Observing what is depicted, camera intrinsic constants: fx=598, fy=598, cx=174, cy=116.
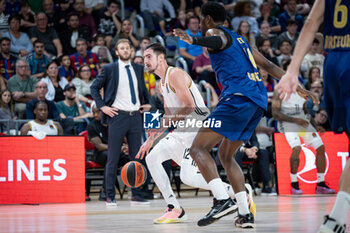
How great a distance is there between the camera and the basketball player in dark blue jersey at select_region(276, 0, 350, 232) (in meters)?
3.69

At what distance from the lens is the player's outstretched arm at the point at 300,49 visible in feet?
11.8

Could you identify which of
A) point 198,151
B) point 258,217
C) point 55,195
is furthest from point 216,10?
point 55,195

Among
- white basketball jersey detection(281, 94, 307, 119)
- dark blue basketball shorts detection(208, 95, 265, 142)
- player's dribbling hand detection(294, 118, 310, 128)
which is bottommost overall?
player's dribbling hand detection(294, 118, 310, 128)

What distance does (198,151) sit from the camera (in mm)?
5559

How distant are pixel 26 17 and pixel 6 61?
2.19 metres

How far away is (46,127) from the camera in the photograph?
36.9 ft

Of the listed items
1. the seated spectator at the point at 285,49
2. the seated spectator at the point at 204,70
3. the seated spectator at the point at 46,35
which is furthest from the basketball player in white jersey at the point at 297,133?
the seated spectator at the point at 46,35

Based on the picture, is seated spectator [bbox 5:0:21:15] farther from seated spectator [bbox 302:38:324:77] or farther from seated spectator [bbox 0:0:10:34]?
seated spectator [bbox 302:38:324:77]

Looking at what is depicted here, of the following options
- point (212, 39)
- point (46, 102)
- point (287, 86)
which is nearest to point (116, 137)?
point (46, 102)

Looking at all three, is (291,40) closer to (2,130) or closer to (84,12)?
(84,12)

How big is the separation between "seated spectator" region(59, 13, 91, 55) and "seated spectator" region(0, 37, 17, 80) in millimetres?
1819

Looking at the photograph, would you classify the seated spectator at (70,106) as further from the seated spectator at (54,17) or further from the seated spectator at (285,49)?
the seated spectator at (285,49)

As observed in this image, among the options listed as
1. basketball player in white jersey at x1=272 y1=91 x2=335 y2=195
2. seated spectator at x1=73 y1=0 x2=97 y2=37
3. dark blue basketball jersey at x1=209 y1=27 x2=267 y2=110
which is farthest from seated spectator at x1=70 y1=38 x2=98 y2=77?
dark blue basketball jersey at x1=209 y1=27 x2=267 y2=110

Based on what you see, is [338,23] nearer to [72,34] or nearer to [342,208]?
[342,208]
